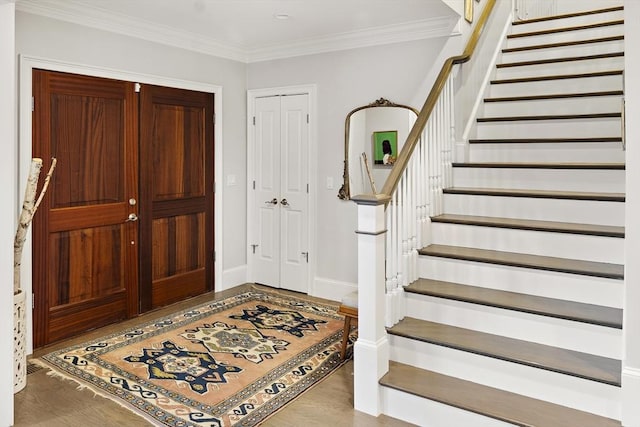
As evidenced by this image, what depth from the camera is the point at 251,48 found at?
17.2ft

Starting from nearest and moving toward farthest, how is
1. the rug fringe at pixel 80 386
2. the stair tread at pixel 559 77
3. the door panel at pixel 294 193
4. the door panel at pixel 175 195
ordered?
the rug fringe at pixel 80 386, the stair tread at pixel 559 77, the door panel at pixel 175 195, the door panel at pixel 294 193

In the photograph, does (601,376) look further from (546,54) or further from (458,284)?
(546,54)

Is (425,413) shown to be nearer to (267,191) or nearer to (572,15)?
(267,191)

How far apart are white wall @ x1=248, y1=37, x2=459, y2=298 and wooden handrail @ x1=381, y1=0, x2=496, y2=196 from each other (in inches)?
19.3

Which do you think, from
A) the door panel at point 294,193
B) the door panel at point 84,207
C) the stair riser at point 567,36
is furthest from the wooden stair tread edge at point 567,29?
the door panel at point 84,207

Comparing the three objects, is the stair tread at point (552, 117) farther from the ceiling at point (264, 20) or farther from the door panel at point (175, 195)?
the door panel at point (175, 195)

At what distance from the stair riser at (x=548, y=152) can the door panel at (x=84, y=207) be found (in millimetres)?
2930

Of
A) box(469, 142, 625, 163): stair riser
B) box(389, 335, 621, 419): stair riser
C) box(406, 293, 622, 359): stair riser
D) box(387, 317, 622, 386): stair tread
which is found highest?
box(469, 142, 625, 163): stair riser

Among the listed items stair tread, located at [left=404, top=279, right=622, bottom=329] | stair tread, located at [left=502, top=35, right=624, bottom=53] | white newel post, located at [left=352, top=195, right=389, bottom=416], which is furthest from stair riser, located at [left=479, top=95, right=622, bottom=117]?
white newel post, located at [left=352, top=195, right=389, bottom=416]

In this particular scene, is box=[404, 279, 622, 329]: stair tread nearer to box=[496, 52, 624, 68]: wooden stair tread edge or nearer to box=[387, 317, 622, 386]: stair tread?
box=[387, 317, 622, 386]: stair tread

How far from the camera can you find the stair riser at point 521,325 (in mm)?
2488

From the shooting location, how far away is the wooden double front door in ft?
12.5

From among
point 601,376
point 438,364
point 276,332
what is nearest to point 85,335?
point 276,332

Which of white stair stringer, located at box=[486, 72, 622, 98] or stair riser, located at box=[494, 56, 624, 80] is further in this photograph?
stair riser, located at box=[494, 56, 624, 80]
